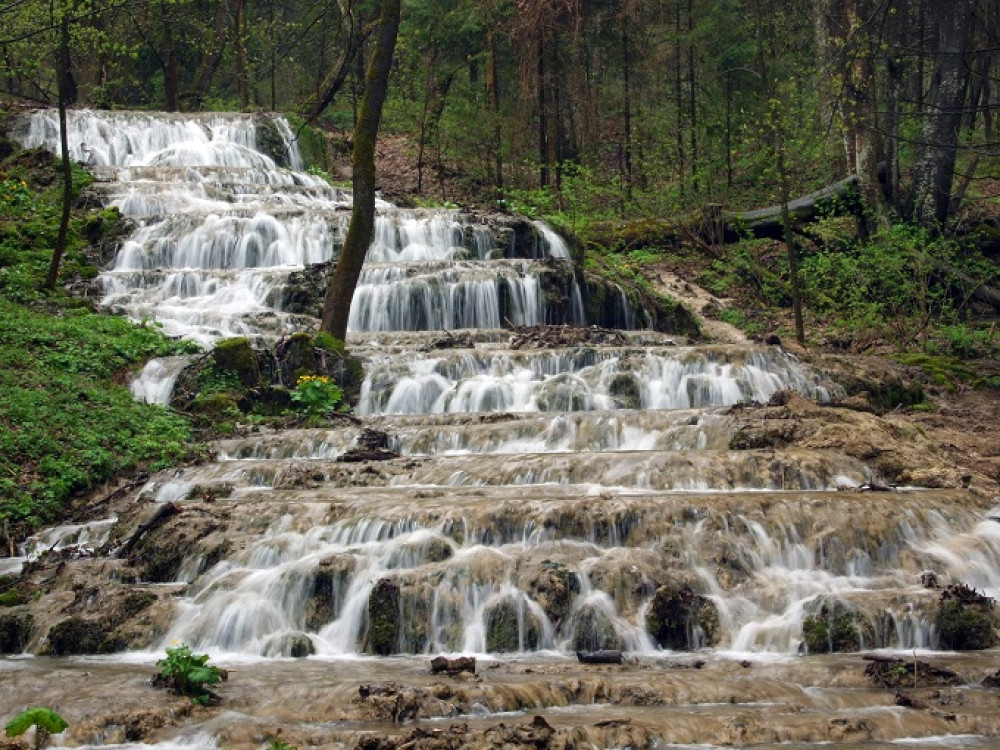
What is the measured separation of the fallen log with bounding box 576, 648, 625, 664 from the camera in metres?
7.12

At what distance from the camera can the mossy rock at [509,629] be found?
7.61m

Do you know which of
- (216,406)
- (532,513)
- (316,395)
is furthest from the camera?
(316,395)

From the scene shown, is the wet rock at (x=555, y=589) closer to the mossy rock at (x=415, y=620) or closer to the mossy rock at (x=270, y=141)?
the mossy rock at (x=415, y=620)

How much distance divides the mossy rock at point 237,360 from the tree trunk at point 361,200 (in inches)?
52.8

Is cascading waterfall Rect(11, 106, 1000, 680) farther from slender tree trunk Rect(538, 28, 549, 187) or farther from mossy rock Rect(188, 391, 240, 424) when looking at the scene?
slender tree trunk Rect(538, 28, 549, 187)

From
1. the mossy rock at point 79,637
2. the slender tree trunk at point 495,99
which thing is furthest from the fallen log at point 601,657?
the slender tree trunk at point 495,99

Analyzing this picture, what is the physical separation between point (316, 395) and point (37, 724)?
8544mm

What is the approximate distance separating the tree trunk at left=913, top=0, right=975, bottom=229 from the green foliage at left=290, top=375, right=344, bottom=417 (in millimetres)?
11668

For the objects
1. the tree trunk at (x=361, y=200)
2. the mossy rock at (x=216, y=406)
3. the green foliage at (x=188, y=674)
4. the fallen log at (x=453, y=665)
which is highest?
the tree trunk at (x=361, y=200)

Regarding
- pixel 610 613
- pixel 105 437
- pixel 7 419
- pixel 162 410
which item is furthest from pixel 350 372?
pixel 610 613

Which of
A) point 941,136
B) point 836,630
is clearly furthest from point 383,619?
point 941,136

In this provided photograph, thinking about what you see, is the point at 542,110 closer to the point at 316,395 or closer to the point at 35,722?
the point at 316,395

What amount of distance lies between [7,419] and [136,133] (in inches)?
675

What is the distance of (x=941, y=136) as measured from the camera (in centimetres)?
1889
